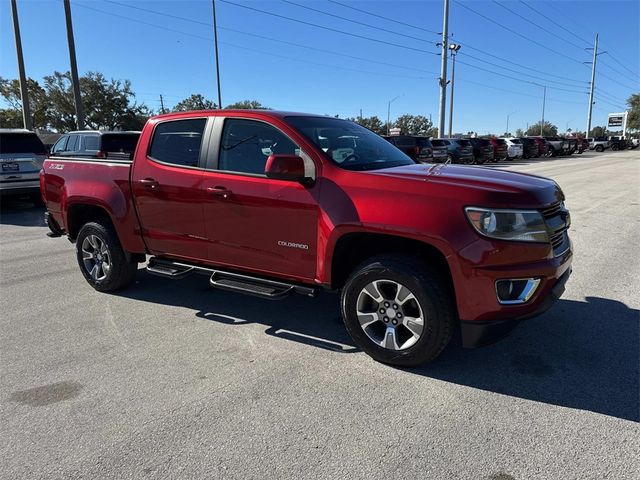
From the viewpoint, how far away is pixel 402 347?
3602mm

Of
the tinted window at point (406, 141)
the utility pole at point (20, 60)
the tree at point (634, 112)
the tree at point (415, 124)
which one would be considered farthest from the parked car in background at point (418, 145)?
the tree at point (415, 124)

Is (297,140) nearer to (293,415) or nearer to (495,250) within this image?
(495,250)

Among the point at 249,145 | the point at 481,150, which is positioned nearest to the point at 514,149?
the point at 481,150

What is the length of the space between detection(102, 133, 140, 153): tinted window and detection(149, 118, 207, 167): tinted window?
7.97 metres

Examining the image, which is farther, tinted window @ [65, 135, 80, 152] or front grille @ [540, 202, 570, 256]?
tinted window @ [65, 135, 80, 152]

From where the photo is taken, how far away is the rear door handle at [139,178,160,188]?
187 inches

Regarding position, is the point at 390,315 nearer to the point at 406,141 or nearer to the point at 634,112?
the point at 406,141

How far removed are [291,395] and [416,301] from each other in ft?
3.53

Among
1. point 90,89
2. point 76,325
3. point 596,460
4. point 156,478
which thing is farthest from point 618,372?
point 90,89

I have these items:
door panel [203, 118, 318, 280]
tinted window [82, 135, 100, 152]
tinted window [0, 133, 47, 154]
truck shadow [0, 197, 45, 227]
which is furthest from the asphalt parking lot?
tinted window [0, 133, 47, 154]

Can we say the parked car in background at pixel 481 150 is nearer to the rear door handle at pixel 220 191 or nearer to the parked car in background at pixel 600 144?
the rear door handle at pixel 220 191

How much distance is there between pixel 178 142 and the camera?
4.79 meters

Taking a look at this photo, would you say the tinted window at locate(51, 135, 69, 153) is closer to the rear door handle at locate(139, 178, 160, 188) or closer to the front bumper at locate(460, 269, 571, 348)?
the rear door handle at locate(139, 178, 160, 188)

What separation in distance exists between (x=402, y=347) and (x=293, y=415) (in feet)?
3.21
